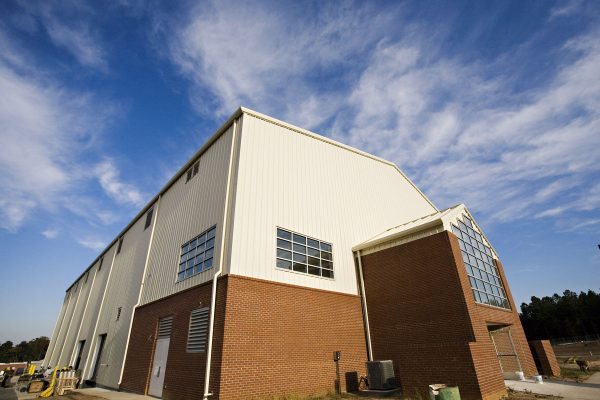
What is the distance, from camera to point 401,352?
1390 centimetres

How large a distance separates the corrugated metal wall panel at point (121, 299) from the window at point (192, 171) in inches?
184

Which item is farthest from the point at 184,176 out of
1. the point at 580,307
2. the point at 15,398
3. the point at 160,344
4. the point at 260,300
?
the point at 580,307

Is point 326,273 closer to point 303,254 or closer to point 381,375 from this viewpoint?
point 303,254

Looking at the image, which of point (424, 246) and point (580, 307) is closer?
point (424, 246)

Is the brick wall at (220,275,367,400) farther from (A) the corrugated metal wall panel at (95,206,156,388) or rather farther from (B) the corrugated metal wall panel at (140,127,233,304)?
(A) the corrugated metal wall panel at (95,206,156,388)

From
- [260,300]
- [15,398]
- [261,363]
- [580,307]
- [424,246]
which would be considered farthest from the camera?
[580,307]

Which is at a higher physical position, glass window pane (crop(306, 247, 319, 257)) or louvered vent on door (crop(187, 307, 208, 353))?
glass window pane (crop(306, 247, 319, 257))

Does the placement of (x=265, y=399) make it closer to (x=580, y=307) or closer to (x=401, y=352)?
(x=401, y=352)

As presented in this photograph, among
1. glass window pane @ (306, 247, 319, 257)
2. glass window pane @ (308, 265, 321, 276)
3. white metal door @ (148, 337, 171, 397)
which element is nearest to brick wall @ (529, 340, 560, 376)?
glass window pane @ (308, 265, 321, 276)

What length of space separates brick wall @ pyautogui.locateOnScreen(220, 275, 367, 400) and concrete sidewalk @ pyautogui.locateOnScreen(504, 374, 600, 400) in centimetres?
684

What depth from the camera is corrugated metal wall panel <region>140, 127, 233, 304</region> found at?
15.0m

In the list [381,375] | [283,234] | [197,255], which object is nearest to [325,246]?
[283,234]

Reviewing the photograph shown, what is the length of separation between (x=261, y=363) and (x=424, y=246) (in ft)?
28.5

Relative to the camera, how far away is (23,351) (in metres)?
110
